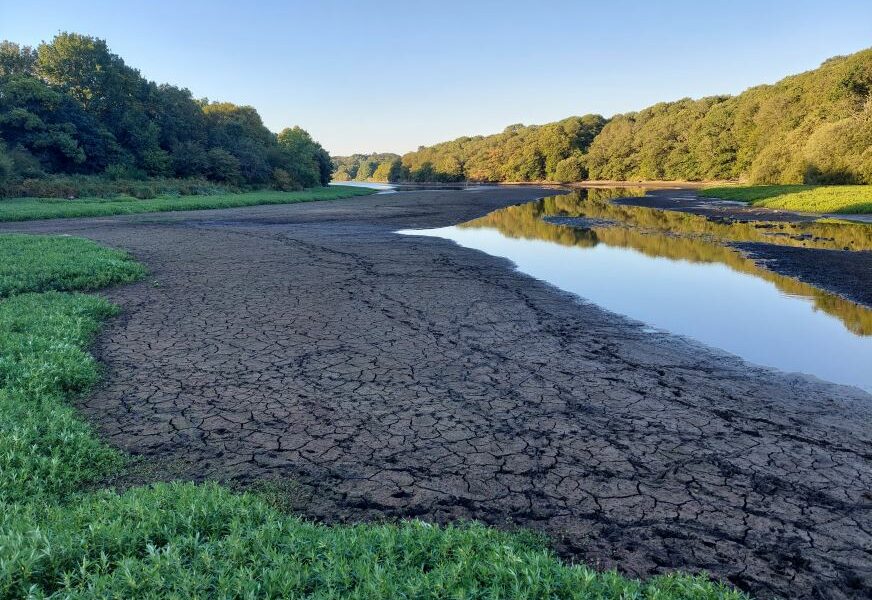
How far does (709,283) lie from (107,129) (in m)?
72.7

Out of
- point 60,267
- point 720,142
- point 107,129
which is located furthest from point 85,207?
point 720,142

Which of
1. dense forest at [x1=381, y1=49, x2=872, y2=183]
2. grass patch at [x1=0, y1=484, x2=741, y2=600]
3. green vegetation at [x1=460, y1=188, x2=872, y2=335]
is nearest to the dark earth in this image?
grass patch at [x1=0, y1=484, x2=741, y2=600]

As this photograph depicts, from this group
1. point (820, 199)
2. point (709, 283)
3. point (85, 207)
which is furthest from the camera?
point (820, 199)

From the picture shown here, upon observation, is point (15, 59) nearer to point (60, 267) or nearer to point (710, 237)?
point (60, 267)

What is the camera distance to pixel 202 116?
8262 cm

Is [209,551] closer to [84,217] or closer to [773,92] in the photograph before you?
[84,217]

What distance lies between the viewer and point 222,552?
3.44 m

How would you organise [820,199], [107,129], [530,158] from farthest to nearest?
[530,158] → [107,129] → [820,199]

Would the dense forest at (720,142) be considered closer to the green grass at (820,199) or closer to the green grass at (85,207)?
the green grass at (820,199)

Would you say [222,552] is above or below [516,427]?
above

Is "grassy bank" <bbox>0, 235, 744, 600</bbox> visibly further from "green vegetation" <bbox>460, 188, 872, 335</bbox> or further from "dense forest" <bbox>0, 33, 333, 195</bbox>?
"dense forest" <bbox>0, 33, 333, 195</bbox>

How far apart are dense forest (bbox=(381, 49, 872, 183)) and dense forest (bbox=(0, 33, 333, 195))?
6768cm

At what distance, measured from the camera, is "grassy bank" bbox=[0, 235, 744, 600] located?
309 centimetres

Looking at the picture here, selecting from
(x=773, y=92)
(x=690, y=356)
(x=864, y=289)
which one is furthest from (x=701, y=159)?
(x=690, y=356)
